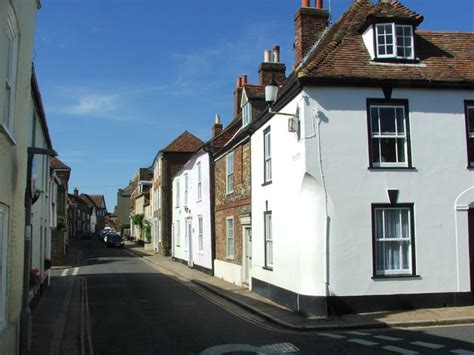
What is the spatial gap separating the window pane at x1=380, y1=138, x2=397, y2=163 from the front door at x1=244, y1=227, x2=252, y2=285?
7.32 meters

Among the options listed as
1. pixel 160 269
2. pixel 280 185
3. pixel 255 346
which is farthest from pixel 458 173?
pixel 160 269

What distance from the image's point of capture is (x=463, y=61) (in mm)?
15109

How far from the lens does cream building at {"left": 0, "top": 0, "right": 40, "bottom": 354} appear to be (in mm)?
7266

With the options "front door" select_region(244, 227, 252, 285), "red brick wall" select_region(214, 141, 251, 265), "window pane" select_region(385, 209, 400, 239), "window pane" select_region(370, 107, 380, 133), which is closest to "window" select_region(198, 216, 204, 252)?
"red brick wall" select_region(214, 141, 251, 265)

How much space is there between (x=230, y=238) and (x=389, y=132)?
1055cm

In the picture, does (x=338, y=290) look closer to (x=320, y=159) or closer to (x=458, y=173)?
(x=320, y=159)

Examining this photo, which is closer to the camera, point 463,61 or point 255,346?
point 255,346

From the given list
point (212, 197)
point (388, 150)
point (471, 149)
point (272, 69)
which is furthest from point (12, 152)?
point (212, 197)

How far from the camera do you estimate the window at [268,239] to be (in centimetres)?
1712

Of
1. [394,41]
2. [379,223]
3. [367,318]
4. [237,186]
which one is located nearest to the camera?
[367,318]

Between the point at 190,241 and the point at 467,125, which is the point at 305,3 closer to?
the point at 467,125

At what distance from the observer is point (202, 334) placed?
11.5 meters

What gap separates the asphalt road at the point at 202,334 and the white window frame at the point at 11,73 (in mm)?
A: 4850

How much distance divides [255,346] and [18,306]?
4.40 metres
